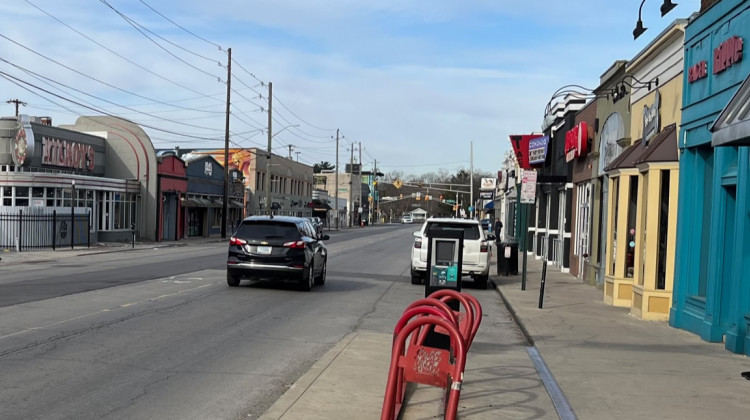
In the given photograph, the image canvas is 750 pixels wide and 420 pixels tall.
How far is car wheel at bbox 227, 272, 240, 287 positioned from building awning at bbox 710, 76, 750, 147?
1168 cm

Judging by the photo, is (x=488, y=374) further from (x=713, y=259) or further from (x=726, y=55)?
(x=726, y=55)

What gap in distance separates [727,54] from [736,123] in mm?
4406

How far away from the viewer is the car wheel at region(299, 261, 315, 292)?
1667cm

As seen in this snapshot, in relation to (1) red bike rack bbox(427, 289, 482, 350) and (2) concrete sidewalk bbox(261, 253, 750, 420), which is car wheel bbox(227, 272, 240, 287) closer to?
(2) concrete sidewalk bbox(261, 253, 750, 420)

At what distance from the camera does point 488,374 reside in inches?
337

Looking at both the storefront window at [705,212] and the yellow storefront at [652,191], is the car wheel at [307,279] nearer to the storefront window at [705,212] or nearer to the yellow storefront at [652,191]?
the yellow storefront at [652,191]

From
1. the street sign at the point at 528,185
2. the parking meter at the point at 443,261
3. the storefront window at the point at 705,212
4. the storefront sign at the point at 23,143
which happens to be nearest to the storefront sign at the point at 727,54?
the storefront window at the point at 705,212

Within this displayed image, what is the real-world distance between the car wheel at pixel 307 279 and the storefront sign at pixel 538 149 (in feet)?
46.9

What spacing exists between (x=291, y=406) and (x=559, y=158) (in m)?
23.6

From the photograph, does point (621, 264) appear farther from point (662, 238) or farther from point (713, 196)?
point (713, 196)

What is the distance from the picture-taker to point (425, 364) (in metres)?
6.11

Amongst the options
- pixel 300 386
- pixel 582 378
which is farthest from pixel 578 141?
pixel 300 386

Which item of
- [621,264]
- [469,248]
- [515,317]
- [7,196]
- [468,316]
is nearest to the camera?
[468,316]

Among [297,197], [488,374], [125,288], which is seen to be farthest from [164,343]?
[297,197]
